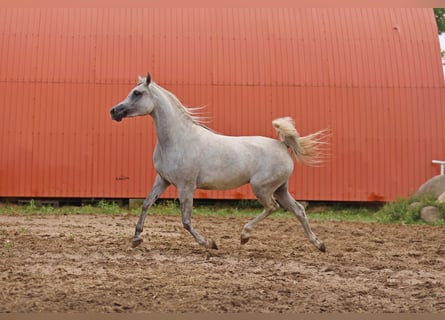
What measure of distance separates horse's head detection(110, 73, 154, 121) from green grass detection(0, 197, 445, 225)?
21.8 feet

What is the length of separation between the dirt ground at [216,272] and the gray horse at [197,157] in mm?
661

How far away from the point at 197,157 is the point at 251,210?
855 centimetres

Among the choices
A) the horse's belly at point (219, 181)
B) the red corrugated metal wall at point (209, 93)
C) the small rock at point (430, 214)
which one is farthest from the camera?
the red corrugated metal wall at point (209, 93)

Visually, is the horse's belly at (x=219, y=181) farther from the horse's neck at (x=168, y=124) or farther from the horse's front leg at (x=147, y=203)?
the horse's neck at (x=168, y=124)

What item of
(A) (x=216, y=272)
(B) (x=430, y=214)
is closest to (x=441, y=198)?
(B) (x=430, y=214)

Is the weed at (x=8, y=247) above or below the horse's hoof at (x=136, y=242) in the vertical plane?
below

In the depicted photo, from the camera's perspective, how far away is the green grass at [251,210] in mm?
15570

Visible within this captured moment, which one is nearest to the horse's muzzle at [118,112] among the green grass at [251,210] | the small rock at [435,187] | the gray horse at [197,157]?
the gray horse at [197,157]

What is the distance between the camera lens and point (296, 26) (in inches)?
741

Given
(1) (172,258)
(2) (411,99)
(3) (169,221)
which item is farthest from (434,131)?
(1) (172,258)

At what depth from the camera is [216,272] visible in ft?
25.2

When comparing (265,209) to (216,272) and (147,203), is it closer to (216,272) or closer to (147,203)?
(147,203)

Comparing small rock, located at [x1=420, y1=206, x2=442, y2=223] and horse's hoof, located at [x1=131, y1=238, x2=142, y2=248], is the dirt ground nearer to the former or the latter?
horse's hoof, located at [x1=131, y1=238, x2=142, y2=248]

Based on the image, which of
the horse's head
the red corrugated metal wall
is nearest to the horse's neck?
the horse's head
